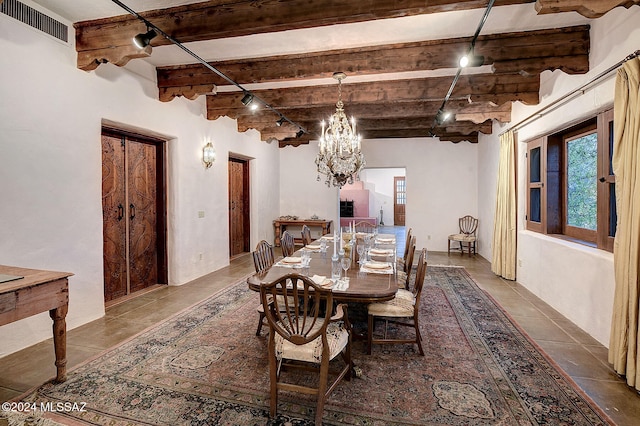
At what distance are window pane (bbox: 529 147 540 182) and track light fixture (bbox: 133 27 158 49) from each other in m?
4.76

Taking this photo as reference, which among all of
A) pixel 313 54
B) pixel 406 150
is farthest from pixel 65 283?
pixel 406 150

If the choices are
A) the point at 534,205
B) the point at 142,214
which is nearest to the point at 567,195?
the point at 534,205

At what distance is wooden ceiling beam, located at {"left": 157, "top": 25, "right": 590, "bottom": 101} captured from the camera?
10.1ft

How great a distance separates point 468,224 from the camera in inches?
299

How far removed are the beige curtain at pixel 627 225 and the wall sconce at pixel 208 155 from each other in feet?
16.1

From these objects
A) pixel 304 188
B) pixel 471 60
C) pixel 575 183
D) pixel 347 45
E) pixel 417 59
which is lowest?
pixel 575 183

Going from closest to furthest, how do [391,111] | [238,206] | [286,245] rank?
1. [286,245]
2. [391,111]
3. [238,206]

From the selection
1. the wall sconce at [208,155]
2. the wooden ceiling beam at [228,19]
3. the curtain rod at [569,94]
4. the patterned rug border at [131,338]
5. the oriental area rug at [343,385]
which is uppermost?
the wooden ceiling beam at [228,19]

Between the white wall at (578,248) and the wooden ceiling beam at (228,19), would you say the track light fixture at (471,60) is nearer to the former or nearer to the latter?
the wooden ceiling beam at (228,19)

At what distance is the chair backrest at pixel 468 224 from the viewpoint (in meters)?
7.46

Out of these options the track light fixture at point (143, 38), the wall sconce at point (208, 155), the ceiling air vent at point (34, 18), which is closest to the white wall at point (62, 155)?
the ceiling air vent at point (34, 18)

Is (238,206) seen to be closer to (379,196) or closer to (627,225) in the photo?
(627,225)

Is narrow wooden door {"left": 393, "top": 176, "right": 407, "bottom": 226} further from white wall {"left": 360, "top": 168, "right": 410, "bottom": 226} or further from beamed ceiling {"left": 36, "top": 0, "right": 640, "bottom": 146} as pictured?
beamed ceiling {"left": 36, "top": 0, "right": 640, "bottom": 146}

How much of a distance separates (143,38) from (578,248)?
4.55 meters
